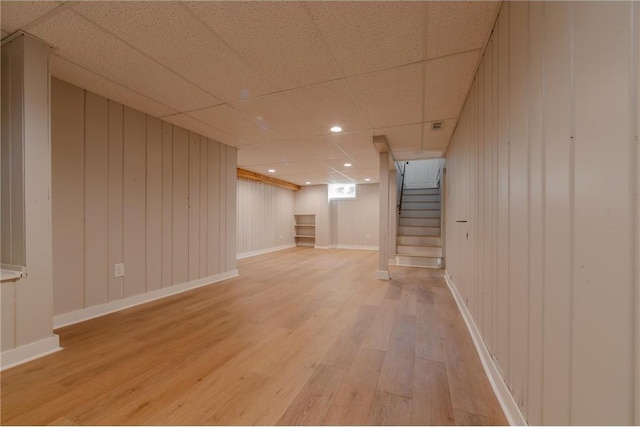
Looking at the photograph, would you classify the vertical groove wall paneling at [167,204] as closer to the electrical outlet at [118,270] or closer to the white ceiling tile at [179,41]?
the electrical outlet at [118,270]

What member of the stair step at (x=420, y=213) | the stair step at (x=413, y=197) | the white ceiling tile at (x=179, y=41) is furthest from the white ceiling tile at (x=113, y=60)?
the stair step at (x=413, y=197)

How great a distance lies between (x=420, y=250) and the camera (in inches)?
220

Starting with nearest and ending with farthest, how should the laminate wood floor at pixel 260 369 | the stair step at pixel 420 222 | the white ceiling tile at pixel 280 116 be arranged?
1. the laminate wood floor at pixel 260 369
2. the white ceiling tile at pixel 280 116
3. the stair step at pixel 420 222

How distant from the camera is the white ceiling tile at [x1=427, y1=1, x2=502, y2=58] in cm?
148

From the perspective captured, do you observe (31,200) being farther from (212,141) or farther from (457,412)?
(457,412)

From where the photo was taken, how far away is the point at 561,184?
871 millimetres

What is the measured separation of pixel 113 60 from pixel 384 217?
3926 mm

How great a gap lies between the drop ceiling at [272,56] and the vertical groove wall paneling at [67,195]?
251 mm

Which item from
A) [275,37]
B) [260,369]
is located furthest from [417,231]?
[275,37]

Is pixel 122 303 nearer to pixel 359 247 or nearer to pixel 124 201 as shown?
pixel 124 201

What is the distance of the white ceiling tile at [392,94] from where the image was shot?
2191 mm

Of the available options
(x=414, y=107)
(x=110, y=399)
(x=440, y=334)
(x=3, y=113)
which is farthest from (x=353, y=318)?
(x=3, y=113)

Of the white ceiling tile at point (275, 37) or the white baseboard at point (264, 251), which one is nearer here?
the white ceiling tile at point (275, 37)

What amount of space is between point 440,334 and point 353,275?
8.05 feet
